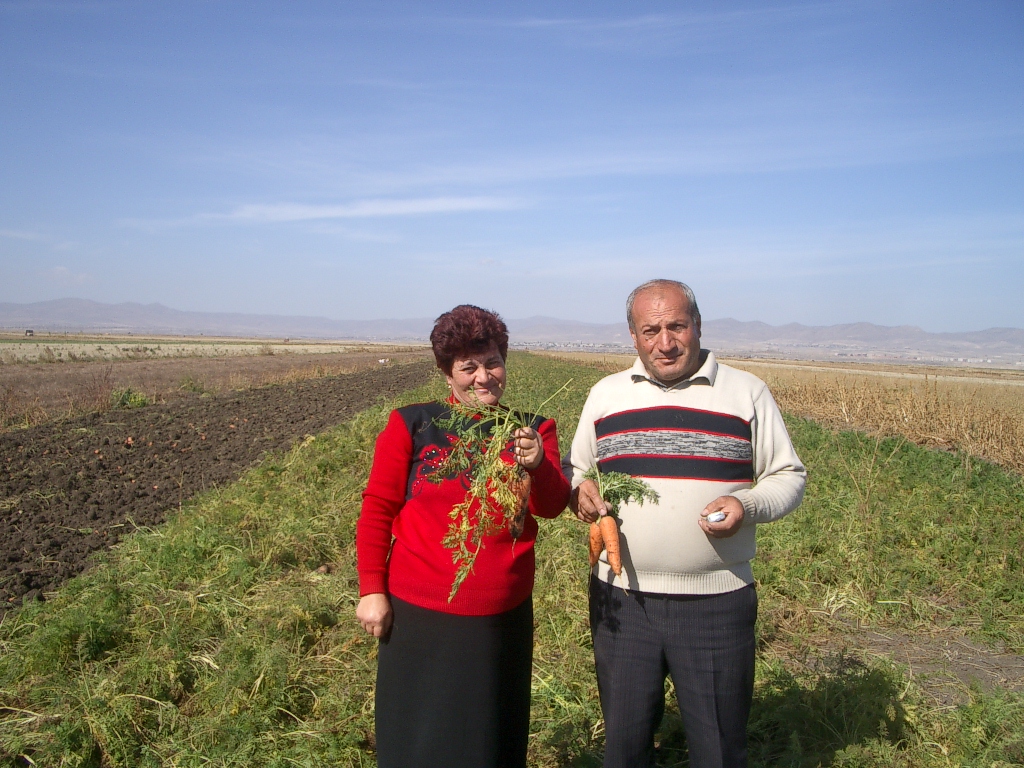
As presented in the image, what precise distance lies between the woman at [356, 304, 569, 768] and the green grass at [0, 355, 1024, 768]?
1.14 m

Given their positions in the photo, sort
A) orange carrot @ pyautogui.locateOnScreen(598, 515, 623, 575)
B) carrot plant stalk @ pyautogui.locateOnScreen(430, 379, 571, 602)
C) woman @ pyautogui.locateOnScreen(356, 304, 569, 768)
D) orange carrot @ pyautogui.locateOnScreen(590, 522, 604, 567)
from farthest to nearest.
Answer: orange carrot @ pyautogui.locateOnScreen(590, 522, 604, 567), orange carrot @ pyautogui.locateOnScreen(598, 515, 623, 575), woman @ pyautogui.locateOnScreen(356, 304, 569, 768), carrot plant stalk @ pyautogui.locateOnScreen(430, 379, 571, 602)

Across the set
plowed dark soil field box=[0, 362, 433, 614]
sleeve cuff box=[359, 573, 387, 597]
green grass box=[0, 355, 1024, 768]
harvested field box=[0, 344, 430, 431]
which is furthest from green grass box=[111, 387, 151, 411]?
sleeve cuff box=[359, 573, 387, 597]

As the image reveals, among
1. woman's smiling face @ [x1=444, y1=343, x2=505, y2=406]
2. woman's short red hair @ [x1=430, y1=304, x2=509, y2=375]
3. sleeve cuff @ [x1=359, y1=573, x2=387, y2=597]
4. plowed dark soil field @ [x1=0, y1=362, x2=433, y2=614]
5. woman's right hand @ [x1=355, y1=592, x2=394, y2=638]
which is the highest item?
woman's short red hair @ [x1=430, y1=304, x2=509, y2=375]

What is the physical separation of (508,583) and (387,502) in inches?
19.1

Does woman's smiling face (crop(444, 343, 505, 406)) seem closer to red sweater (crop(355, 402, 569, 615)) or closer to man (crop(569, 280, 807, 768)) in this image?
red sweater (crop(355, 402, 569, 615))

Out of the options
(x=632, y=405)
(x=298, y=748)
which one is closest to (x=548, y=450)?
(x=632, y=405)

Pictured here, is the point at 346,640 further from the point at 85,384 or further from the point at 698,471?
the point at 85,384

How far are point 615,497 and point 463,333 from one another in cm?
76

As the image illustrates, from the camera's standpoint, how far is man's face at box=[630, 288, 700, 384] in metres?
2.39

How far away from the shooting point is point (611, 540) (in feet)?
7.82

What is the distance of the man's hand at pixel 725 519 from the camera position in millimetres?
2188

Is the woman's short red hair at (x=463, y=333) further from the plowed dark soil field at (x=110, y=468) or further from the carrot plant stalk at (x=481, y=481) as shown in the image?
the plowed dark soil field at (x=110, y=468)

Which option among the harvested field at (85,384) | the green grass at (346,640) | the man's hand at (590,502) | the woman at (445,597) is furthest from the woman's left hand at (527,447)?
the harvested field at (85,384)

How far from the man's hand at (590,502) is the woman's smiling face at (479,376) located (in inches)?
16.7
